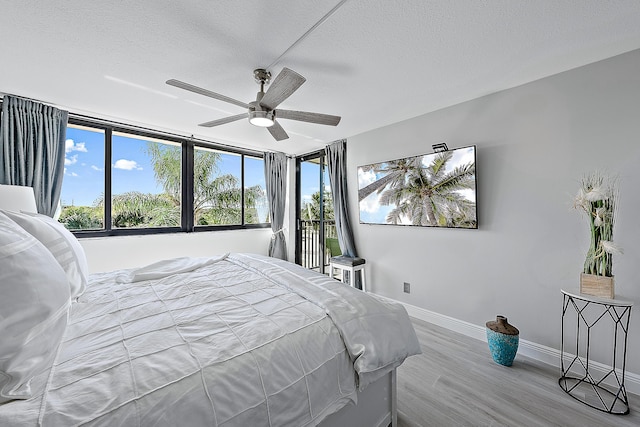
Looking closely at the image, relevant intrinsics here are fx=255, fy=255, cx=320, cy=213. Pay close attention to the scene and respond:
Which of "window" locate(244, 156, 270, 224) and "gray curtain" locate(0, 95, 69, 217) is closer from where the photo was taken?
"gray curtain" locate(0, 95, 69, 217)

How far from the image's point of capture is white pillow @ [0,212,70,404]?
2.33 feet

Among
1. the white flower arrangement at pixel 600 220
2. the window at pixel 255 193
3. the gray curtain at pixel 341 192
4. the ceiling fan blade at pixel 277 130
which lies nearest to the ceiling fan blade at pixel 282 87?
the ceiling fan blade at pixel 277 130

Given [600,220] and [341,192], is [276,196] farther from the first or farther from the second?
[600,220]

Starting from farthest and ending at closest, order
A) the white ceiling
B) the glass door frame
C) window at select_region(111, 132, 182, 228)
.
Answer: the glass door frame, window at select_region(111, 132, 182, 228), the white ceiling

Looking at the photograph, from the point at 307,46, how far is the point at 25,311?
196cm

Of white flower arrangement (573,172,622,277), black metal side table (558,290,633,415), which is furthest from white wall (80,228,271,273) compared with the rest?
white flower arrangement (573,172,622,277)

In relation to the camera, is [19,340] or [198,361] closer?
[19,340]

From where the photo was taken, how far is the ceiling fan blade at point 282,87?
61.2 inches

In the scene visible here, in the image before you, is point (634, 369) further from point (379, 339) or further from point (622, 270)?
point (379, 339)

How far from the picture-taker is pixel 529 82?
2.27m

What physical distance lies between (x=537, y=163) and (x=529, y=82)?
0.73 m

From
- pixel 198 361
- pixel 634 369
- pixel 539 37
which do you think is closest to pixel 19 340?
pixel 198 361

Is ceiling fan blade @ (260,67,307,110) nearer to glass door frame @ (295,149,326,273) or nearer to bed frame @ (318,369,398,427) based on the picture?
bed frame @ (318,369,398,427)

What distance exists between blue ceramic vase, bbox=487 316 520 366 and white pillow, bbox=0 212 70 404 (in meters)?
2.74
